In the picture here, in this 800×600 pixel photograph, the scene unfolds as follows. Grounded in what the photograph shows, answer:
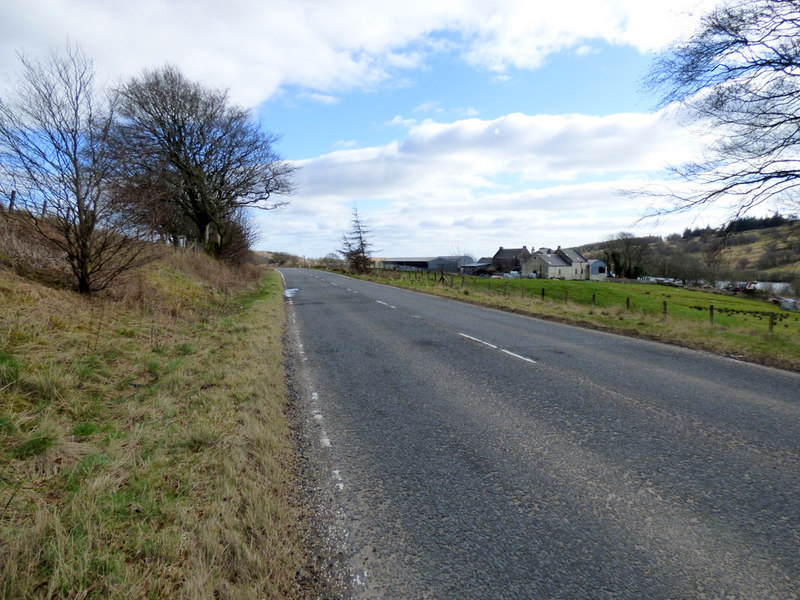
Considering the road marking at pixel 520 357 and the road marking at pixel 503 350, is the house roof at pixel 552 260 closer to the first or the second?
the road marking at pixel 503 350

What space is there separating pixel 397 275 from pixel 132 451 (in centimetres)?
4409

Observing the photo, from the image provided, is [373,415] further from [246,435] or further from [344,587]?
→ [344,587]

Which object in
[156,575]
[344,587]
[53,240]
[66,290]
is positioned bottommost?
[344,587]

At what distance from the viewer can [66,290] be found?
26.7 ft

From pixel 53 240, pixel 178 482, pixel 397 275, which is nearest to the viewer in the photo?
pixel 178 482

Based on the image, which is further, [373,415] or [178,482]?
[373,415]

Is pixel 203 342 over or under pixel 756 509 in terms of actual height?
over

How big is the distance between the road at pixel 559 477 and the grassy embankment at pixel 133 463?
567 mm

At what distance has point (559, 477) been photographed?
359cm

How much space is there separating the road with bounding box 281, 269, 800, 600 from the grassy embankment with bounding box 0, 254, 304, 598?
57cm

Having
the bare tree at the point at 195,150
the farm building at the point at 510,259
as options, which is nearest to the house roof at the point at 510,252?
the farm building at the point at 510,259

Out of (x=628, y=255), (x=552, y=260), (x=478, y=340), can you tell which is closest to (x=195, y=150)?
(x=478, y=340)

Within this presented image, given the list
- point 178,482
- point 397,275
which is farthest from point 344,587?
point 397,275

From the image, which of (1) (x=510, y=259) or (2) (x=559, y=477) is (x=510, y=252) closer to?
(1) (x=510, y=259)
